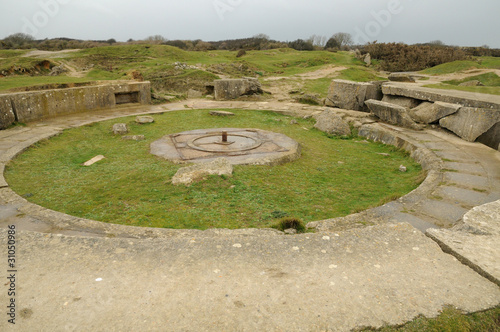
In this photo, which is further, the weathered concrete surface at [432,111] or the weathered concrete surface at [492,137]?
the weathered concrete surface at [432,111]

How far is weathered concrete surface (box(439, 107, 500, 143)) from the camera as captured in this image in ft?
25.1

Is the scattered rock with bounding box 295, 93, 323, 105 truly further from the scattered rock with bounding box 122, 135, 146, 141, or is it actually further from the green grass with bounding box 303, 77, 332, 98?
the scattered rock with bounding box 122, 135, 146, 141

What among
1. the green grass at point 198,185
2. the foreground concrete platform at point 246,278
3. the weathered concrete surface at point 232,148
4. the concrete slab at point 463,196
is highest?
the foreground concrete platform at point 246,278

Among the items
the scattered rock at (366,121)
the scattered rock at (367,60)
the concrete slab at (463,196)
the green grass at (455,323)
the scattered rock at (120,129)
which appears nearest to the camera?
the green grass at (455,323)

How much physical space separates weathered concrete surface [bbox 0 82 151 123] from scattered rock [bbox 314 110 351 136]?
766cm

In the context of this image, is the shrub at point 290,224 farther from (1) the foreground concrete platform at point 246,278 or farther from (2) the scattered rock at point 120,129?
(2) the scattered rock at point 120,129

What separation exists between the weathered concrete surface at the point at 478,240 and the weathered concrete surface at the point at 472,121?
4958 mm

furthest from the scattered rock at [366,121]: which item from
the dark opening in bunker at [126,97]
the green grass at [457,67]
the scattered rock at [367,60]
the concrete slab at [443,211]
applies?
the scattered rock at [367,60]

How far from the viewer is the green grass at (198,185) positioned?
15.5ft

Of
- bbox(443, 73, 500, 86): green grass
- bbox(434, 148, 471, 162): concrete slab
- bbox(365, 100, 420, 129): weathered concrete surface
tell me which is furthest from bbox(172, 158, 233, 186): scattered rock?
bbox(443, 73, 500, 86): green grass

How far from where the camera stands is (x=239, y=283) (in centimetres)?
257

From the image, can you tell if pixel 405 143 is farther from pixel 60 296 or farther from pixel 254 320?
pixel 60 296

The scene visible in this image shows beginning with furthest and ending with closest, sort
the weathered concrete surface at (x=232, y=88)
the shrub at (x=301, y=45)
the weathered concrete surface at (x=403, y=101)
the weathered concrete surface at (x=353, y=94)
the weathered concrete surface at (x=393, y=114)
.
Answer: the shrub at (x=301, y=45) → the weathered concrete surface at (x=232, y=88) → the weathered concrete surface at (x=353, y=94) → the weathered concrete surface at (x=403, y=101) → the weathered concrete surface at (x=393, y=114)

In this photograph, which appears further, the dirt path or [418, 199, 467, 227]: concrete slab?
the dirt path
